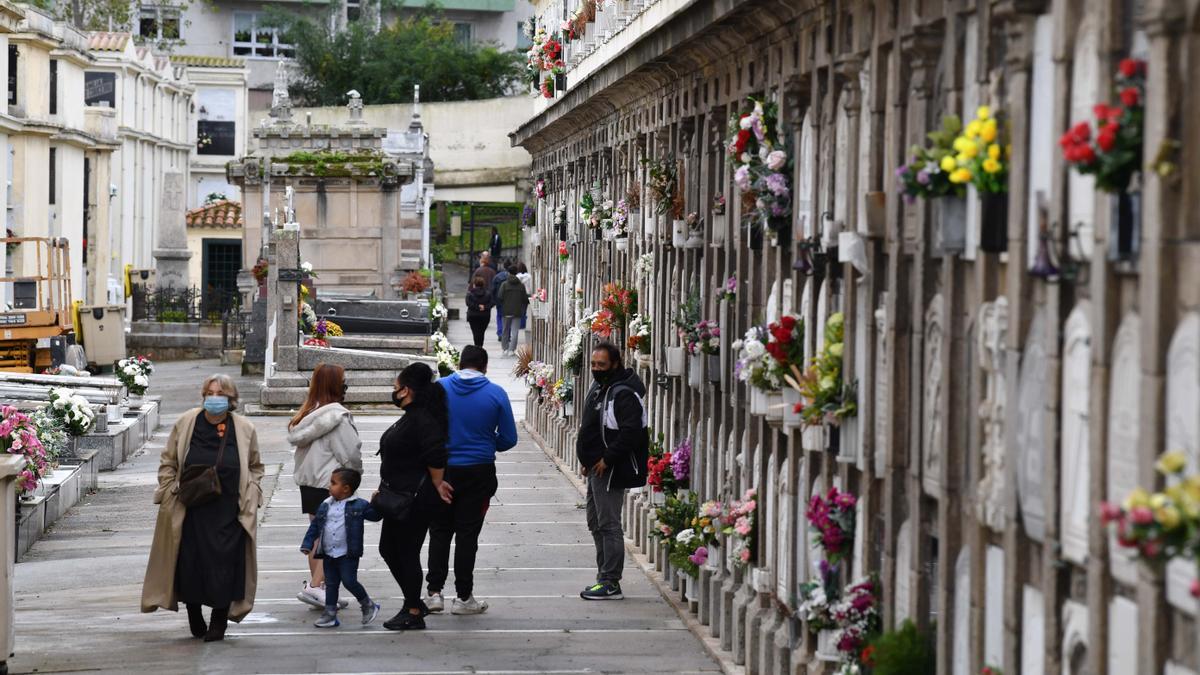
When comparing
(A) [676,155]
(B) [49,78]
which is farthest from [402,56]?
(A) [676,155]

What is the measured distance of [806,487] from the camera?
9.86 meters

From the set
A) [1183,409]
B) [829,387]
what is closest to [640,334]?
[829,387]

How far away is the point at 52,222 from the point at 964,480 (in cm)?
4764

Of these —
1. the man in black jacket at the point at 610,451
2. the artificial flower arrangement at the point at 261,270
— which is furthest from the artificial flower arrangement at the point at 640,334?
the artificial flower arrangement at the point at 261,270

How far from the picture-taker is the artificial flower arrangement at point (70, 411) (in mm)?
21031

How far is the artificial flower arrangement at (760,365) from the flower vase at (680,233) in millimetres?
3526

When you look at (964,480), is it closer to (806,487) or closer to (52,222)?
(806,487)

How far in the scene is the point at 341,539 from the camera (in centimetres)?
1266

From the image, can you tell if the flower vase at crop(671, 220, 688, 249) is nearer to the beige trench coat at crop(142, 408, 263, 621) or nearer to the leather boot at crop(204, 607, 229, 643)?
the beige trench coat at crop(142, 408, 263, 621)

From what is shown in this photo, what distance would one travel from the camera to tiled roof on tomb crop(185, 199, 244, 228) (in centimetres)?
6381

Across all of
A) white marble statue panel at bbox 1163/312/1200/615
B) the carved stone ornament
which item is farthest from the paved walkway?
white marble statue panel at bbox 1163/312/1200/615

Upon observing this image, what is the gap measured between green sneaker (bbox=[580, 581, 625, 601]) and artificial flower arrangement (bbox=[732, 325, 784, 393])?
12.0 feet

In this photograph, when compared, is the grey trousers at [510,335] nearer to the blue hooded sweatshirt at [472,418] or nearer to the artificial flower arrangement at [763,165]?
the blue hooded sweatshirt at [472,418]

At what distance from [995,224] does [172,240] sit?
4726 cm
